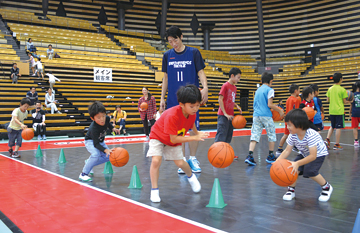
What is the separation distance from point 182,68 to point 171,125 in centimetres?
166

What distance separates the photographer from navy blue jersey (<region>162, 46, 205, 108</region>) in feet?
14.5

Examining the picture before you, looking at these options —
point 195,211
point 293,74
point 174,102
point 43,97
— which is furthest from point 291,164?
point 293,74

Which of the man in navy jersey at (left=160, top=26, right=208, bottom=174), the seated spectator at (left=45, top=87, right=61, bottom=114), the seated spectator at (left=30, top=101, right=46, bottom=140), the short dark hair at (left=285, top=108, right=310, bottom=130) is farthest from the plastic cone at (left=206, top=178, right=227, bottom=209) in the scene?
the seated spectator at (left=45, top=87, right=61, bottom=114)

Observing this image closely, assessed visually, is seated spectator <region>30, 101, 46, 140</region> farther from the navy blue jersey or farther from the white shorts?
the white shorts

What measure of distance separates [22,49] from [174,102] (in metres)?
15.2

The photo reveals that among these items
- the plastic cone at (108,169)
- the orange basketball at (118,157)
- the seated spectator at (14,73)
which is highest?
the seated spectator at (14,73)

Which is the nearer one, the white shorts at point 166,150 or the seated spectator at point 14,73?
the white shorts at point 166,150

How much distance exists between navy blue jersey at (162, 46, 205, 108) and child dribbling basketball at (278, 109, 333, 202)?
5.77 feet

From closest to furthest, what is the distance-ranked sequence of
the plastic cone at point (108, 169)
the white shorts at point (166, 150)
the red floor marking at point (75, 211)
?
the red floor marking at point (75, 211) → the white shorts at point (166, 150) → the plastic cone at point (108, 169)

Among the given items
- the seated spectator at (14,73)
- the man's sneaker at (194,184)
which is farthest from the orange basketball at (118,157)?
the seated spectator at (14,73)

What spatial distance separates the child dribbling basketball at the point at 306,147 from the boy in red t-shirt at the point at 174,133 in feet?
2.94

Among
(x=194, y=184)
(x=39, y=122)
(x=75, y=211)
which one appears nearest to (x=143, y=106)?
(x=39, y=122)

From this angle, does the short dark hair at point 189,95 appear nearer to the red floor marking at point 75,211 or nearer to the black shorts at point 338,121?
the red floor marking at point 75,211

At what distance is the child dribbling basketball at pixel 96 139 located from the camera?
421cm
